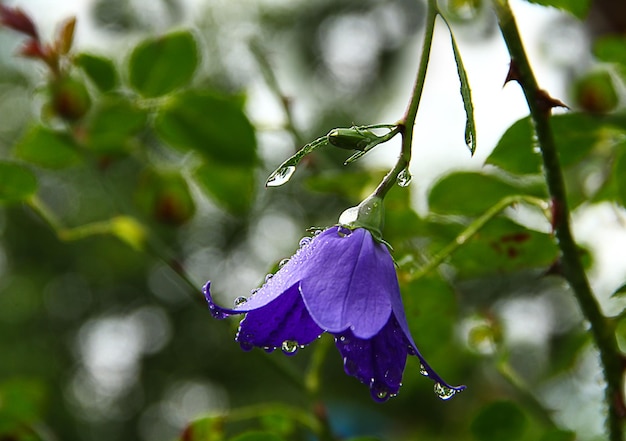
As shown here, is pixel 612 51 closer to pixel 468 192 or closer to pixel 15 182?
pixel 468 192

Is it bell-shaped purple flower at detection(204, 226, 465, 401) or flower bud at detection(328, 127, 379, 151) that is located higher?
flower bud at detection(328, 127, 379, 151)

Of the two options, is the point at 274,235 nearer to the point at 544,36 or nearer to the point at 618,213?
the point at 544,36

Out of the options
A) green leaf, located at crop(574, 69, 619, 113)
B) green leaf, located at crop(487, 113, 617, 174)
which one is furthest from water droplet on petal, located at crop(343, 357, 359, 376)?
green leaf, located at crop(574, 69, 619, 113)

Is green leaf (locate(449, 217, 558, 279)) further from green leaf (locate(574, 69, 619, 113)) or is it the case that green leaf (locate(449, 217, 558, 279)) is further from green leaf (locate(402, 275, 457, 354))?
green leaf (locate(574, 69, 619, 113))

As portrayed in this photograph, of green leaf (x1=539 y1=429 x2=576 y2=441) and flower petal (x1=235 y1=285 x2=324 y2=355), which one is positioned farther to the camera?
green leaf (x1=539 y1=429 x2=576 y2=441)

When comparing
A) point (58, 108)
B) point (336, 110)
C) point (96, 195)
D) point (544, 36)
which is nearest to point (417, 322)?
point (58, 108)

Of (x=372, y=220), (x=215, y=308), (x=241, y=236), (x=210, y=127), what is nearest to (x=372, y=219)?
(x=372, y=220)
